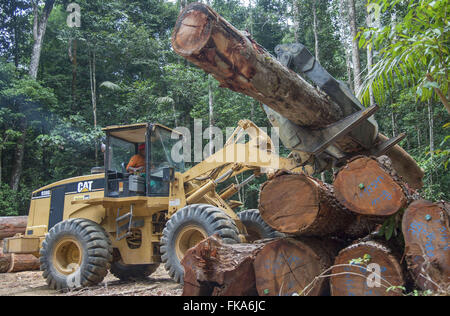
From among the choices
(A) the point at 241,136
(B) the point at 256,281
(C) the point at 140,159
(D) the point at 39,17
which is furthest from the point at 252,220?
(D) the point at 39,17

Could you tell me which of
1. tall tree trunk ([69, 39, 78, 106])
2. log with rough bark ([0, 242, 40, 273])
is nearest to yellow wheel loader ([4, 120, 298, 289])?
log with rough bark ([0, 242, 40, 273])

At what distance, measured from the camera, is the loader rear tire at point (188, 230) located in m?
6.22

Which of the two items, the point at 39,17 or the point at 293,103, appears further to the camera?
the point at 39,17

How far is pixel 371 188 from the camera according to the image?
337cm

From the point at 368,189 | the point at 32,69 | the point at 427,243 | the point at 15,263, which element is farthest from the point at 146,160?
the point at 32,69

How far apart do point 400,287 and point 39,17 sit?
81.3ft

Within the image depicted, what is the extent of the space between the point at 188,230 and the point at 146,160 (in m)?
1.84

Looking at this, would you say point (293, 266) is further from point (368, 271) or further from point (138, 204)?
point (138, 204)

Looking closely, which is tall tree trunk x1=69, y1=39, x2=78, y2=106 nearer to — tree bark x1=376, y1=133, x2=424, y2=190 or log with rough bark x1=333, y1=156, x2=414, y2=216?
tree bark x1=376, y1=133, x2=424, y2=190

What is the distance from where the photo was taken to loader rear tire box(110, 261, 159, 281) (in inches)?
339

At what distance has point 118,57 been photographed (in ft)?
76.6

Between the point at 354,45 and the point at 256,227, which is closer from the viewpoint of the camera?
the point at 256,227

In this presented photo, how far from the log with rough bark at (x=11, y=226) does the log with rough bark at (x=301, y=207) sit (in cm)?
1123
